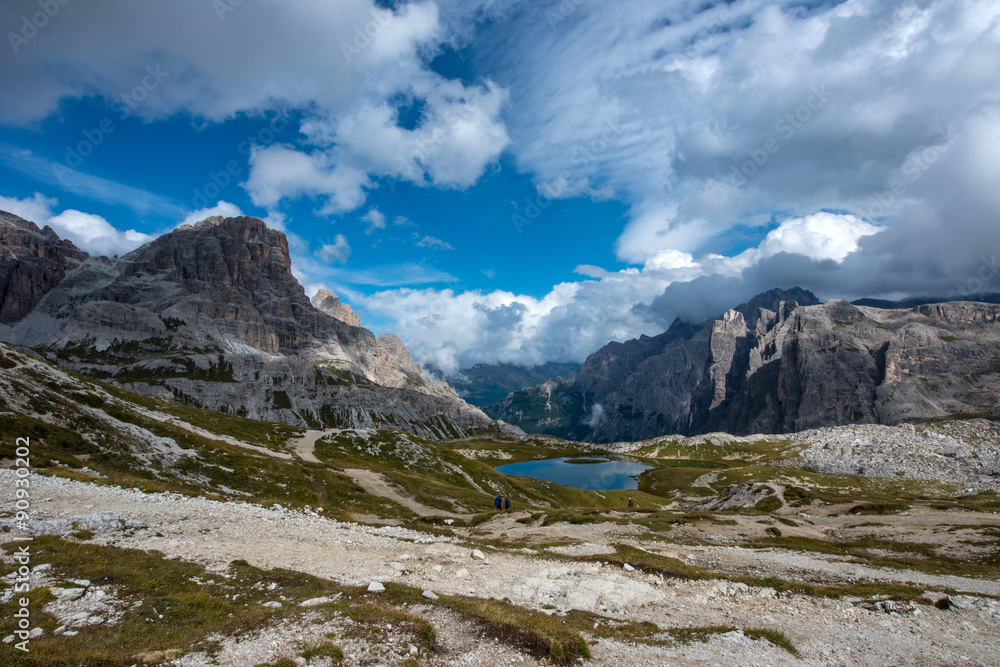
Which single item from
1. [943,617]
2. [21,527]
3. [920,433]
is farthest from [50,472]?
[920,433]

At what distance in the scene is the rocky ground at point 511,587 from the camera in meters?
13.8

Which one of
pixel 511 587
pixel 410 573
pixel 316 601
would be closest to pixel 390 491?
pixel 410 573

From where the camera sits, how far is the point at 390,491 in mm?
58750

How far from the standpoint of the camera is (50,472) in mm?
29656

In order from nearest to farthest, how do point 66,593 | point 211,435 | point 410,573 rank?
point 66,593 → point 410,573 → point 211,435

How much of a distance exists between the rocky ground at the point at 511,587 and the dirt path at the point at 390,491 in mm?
19535

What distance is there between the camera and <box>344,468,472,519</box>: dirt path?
53912mm

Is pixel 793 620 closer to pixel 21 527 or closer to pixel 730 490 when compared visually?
pixel 21 527
